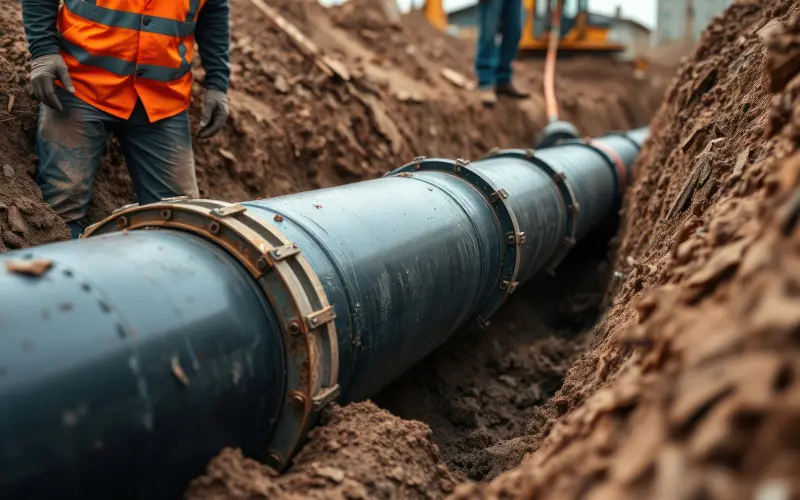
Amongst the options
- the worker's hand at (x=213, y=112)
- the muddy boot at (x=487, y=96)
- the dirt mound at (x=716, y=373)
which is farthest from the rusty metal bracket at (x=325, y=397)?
the muddy boot at (x=487, y=96)

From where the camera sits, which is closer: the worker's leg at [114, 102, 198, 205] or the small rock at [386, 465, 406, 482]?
the small rock at [386, 465, 406, 482]

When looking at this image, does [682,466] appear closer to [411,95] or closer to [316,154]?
[316,154]

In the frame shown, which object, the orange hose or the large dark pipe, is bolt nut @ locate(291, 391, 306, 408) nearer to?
the large dark pipe

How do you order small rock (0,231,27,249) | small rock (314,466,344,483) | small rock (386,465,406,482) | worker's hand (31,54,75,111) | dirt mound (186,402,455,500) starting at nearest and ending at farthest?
dirt mound (186,402,455,500) → small rock (314,466,344,483) → small rock (386,465,406,482) → small rock (0,231,27,249) → worker's hand (31,54,75,111)

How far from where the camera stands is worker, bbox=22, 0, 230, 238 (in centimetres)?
282

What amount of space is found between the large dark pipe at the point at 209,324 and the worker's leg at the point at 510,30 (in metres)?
5.69

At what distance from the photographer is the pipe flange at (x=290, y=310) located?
1.74 meters

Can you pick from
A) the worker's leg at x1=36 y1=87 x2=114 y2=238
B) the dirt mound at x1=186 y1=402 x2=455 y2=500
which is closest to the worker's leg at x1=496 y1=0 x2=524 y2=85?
Result: the worker's leg at x1=36 y1=87 x2=114 y2=238

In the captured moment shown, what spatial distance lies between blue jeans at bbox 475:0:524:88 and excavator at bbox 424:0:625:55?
4.58 m

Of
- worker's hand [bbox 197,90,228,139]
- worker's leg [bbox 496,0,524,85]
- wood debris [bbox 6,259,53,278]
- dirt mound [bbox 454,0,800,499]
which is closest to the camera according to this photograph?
dirt mound [bbox 454,0,800,499]

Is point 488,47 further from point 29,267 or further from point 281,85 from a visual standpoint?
point 29,267

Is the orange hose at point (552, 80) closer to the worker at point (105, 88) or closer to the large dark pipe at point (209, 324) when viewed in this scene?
the worker at point (105, 88)

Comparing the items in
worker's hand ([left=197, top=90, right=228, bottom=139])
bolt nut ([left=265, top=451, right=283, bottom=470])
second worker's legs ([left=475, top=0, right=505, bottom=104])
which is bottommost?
bolt nut ([left=265, top=451, right=283, bottom=470])

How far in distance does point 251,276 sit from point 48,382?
63cm
